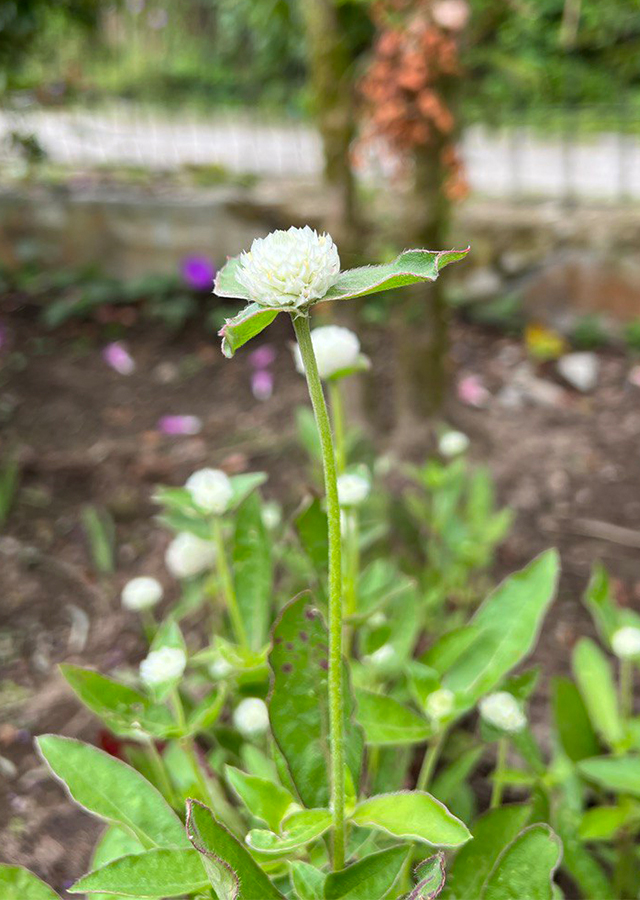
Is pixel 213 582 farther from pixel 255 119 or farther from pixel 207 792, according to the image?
pixel 255 119

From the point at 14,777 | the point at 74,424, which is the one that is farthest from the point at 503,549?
the point at 74,424

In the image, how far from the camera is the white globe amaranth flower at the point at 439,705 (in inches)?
33.4

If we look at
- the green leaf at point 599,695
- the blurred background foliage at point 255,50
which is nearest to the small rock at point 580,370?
the blurred background foliage at point 255,50

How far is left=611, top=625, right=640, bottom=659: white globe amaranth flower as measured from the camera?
1.01 meters

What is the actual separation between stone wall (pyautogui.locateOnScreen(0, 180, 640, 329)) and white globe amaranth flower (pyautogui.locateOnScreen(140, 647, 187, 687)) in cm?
197

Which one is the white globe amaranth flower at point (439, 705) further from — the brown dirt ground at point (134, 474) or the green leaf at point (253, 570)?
the brown dirt ground at point (134, 474)

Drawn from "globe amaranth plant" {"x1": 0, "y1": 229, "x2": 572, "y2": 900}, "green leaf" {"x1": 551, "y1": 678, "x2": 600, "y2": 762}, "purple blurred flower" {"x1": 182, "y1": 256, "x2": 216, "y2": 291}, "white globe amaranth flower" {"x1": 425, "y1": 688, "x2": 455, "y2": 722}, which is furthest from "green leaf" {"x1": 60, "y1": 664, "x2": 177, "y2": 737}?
"purple blurred flower" {"x1": 182, "y1": 256, "x2": 216, "y2": 291}

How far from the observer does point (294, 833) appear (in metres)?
0.65

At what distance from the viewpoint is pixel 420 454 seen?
6.25 feet

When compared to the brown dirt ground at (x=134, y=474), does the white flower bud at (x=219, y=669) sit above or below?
above

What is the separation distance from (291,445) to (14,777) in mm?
1051

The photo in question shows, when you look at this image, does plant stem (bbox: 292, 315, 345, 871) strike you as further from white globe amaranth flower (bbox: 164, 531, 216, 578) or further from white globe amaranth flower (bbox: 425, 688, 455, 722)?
white globe amaranth flower (bbox: 164, 531, 216, 578)

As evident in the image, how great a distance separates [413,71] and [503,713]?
4.01 feet

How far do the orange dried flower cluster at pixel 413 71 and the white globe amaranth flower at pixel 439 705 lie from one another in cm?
117
